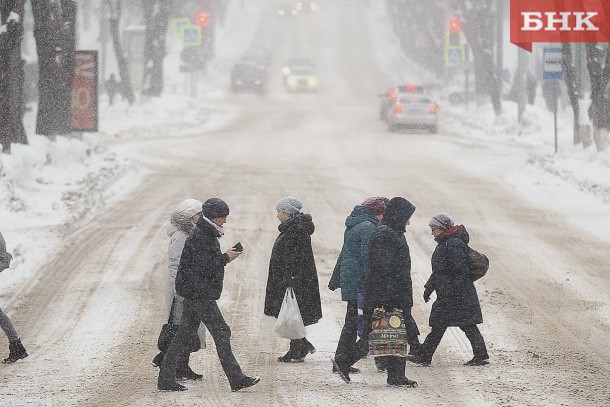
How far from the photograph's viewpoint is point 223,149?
3203 centimetres

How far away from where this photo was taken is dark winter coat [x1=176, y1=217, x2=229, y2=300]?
9.22 meters

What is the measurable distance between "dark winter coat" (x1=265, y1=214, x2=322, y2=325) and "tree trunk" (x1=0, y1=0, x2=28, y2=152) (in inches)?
465

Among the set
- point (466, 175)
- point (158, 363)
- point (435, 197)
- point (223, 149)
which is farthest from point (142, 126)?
point (158, 363)

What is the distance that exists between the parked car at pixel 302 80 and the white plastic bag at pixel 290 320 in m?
50.6

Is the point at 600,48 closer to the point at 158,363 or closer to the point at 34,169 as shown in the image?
the point at 34,169

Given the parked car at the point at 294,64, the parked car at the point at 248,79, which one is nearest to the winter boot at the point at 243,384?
the parked car at the point at 248,79

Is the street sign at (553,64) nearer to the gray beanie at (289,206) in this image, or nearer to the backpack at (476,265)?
the backpack at (476,265)

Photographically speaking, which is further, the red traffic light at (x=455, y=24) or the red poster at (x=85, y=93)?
the red traffic light at (x=455, y=24)

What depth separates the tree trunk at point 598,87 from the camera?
1052 inches

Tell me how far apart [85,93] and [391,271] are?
19132 millimetres

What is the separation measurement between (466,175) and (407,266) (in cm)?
1688

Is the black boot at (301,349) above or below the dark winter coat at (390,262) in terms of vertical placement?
below

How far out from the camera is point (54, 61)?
25844mm

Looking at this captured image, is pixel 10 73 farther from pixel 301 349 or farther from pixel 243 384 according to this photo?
pixel 243 384
